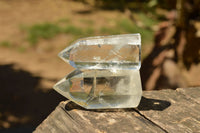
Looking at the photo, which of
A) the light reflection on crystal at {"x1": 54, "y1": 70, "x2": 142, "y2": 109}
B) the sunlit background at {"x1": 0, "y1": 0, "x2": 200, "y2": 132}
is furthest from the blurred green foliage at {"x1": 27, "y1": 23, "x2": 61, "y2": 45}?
the light reflection on crystal at {"x1": 54, "y1": 70, "x2": 142, "y2": 109}

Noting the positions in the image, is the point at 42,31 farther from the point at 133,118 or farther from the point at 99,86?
the point at 133,118

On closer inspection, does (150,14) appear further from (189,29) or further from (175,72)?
(175,72)

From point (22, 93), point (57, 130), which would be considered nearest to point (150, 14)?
point (22, 93)

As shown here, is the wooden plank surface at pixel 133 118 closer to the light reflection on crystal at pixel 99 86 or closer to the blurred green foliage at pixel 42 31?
the light reflection on crystal at pixel 99 86

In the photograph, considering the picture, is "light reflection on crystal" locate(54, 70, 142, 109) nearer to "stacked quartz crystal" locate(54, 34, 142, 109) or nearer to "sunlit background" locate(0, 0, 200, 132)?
"stacked quartz crystal" locate(54, 34, 142, 109)

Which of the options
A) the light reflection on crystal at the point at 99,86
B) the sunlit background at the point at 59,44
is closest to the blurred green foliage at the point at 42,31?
the sunlit background at the point at 59,44
